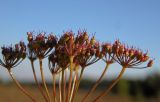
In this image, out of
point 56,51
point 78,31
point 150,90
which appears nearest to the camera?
point 56,51

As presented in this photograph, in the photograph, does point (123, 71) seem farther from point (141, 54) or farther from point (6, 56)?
point (6, 56)

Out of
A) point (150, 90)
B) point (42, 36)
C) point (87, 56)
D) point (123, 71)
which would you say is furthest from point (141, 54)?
point (150, 90)

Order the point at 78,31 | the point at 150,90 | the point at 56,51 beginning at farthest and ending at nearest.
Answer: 1. the point at 150,90
2. the point at 78,31
3. the point at 56,51

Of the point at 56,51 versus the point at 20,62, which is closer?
the point at 56,51

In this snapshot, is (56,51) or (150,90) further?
(150,90)

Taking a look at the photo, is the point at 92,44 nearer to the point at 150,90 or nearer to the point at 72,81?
the point at 72,81

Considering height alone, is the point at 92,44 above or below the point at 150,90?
above

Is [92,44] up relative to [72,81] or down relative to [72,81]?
→ up

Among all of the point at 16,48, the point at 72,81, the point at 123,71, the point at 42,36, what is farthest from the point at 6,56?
the point at 123,71

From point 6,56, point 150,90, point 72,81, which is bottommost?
point 150,90
